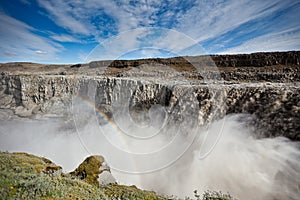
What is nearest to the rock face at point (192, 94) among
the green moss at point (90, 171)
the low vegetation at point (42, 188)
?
the low vegetation at point (42, 188)

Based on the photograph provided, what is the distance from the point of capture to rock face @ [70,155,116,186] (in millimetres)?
6600

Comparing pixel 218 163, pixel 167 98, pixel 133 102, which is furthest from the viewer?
pixel 133 102

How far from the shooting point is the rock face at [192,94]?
9539mm

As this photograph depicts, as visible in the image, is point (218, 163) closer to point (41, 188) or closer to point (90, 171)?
point (90, 171)

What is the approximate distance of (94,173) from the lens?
6.86m

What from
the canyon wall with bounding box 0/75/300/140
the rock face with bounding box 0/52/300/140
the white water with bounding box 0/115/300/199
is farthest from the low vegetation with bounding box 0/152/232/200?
the rock face with bounding box 0/52/300/140

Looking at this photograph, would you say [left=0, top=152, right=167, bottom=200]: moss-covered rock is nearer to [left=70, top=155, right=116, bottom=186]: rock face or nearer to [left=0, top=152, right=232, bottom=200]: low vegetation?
[left=0, top=152, right=232, bottom=200]: low vegetation

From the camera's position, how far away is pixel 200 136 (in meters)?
11.8

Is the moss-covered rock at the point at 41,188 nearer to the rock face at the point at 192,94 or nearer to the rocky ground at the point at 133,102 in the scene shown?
the rocky ground at the point at 133,102

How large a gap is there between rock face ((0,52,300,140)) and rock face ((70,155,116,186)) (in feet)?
25.4

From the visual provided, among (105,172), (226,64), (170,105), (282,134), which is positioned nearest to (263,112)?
(282,134)

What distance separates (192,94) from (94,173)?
410 inches

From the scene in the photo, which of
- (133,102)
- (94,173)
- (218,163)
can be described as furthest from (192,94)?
(94,173)

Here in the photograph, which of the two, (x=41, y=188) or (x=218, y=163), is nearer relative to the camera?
(x=41, y=188)
